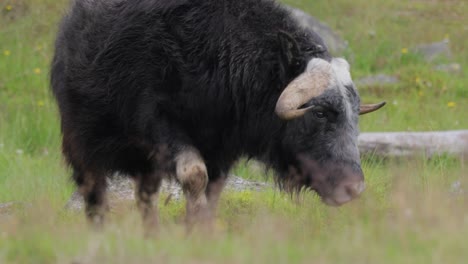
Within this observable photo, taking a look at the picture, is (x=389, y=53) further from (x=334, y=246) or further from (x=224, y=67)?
(x=334, y=246)

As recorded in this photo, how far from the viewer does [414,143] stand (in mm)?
8375

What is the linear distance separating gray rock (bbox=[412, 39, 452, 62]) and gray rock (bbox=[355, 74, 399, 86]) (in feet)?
3.56

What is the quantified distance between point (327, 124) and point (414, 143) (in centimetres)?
319

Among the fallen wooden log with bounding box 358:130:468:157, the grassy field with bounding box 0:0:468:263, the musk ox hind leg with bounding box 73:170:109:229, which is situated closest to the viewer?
the grassy field with bounding box 0:0:468:263

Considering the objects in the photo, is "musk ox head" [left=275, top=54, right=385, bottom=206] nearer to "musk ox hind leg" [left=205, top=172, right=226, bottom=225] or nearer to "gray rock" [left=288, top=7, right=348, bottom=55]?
"musk ox hind leg" [left=205, top=172, right=226, bottom=225]

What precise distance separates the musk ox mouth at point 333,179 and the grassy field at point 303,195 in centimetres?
9

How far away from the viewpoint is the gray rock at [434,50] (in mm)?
13910

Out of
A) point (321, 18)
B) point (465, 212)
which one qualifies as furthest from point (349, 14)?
point (465, 212)

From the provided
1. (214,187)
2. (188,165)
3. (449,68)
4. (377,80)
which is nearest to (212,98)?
(188,165)

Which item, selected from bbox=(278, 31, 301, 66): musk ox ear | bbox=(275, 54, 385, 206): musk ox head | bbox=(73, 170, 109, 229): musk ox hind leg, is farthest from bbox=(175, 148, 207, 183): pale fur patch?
bbox=(73, 170, 109, 229): musk ox hind leg

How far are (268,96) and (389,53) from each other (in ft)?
29.1

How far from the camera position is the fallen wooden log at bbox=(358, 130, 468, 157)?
327 inches

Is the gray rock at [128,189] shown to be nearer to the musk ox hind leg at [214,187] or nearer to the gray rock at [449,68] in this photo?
the musk ox hind leg at [214,187]

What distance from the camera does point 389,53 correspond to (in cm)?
1415
